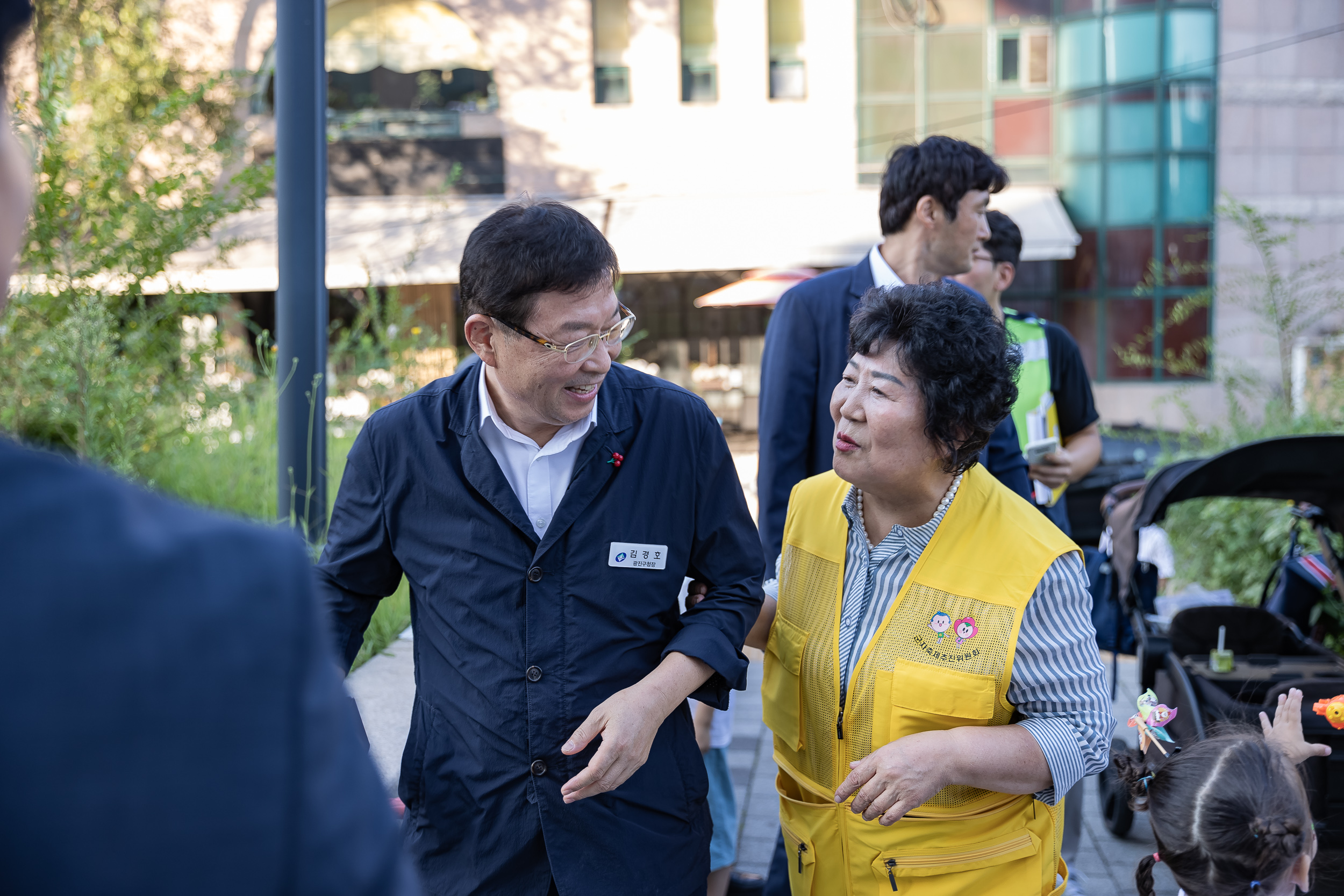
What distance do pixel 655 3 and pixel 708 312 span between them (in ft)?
17.8

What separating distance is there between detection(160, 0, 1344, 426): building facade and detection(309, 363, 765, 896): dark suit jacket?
16.2 meters

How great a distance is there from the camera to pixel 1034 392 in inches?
142

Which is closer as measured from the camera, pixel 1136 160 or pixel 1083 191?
pixel 1136 160

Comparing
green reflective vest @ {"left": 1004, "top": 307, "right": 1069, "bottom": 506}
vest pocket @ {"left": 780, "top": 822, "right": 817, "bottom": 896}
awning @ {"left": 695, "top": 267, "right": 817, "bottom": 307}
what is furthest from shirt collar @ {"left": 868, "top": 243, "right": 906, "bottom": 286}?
awning @ {"left": 695, "top": 267, "right": 817, "bottom": 307}

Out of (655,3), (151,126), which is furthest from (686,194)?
(151,126)

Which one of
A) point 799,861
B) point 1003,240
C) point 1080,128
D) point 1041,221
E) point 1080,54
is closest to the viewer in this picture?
point 799,861

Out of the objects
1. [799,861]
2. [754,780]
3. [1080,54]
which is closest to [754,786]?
[754,780]

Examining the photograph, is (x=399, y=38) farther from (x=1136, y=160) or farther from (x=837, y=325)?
(x=837, y=325)

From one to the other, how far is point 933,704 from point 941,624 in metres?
0.14

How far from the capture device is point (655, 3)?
18703 millimetres

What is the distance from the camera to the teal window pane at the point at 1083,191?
18.5 meters

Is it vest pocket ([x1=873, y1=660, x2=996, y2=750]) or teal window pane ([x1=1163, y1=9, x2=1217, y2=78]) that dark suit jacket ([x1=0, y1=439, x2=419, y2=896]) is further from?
teal window pane ([x1=1163, y1=9, x2=1217, y2=78])

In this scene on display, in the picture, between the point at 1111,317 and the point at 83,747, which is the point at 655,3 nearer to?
the point at 1111,317

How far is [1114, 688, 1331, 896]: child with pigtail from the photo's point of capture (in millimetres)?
2129
